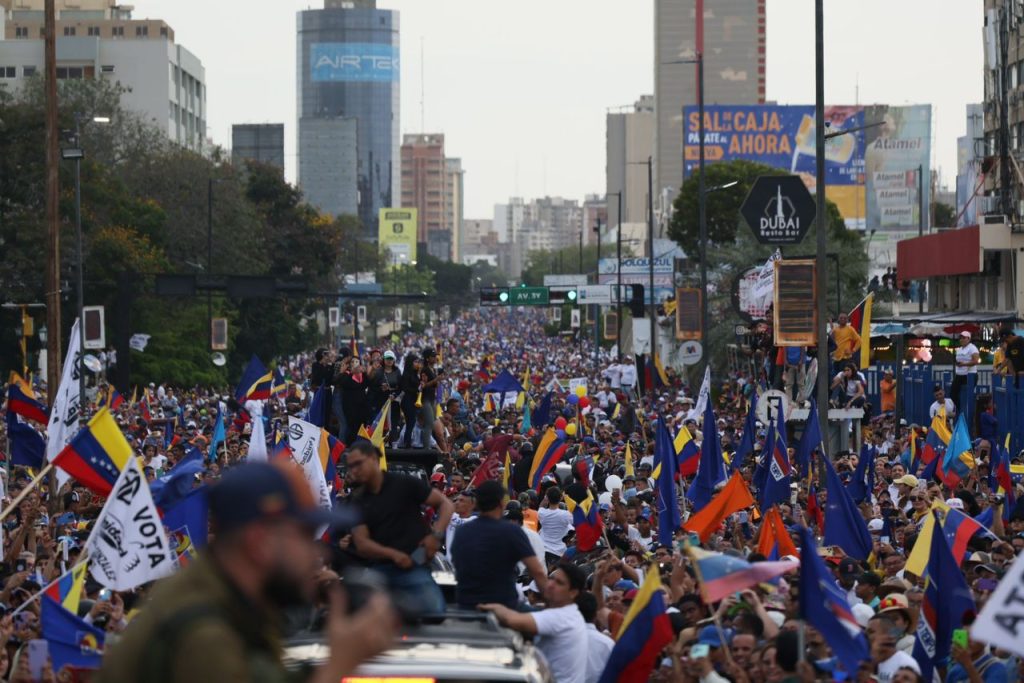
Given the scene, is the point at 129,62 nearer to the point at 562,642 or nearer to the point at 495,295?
the point at 495,295

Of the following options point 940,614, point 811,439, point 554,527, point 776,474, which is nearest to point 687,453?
point 811,439

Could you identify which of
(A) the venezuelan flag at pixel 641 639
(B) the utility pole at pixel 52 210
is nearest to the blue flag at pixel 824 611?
(A) the venezuelan flag at pixel 641 639

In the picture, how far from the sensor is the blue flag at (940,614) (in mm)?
9383

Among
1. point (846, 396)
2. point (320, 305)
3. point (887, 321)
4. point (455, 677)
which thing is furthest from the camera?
point (320, 305)

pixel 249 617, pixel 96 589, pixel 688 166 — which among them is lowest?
pixel 96 589

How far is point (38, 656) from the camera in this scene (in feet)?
28.0

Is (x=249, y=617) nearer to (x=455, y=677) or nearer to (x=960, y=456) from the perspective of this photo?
(x=455, y=677)

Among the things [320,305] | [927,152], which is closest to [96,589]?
[320,305]

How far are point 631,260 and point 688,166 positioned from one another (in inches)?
1976

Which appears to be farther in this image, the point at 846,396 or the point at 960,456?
the point at 846,396

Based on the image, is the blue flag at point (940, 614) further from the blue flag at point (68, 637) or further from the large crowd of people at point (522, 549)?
the blue flag at point (68, 637)

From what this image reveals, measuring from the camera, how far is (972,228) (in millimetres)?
50938

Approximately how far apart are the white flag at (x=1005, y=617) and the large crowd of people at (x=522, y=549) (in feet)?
2.08

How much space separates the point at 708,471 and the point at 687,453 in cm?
427
